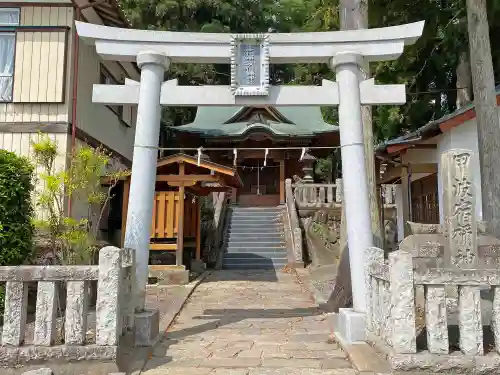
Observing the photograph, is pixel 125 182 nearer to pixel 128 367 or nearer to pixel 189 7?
pixel 128 367

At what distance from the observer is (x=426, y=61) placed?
1966 cm

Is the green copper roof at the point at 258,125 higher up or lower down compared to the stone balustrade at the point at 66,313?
higher up

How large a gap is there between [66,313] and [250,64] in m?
4.38

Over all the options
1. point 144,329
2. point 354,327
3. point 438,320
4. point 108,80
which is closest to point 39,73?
point 108,80

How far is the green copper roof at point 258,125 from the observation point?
2200 cm

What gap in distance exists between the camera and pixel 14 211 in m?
6.44

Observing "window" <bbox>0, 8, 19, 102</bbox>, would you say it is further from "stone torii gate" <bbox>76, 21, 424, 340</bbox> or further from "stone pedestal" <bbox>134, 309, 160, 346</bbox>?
"stone pedestal" <bbox>134, 309, 160, 346</bbox>

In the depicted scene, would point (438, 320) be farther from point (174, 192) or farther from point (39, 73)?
point (39, 73)

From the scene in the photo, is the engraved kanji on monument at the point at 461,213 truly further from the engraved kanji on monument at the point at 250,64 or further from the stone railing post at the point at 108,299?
the stone railing post at the point at 108,299

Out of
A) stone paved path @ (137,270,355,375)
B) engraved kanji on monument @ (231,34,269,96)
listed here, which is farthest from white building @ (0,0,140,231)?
engraved kanji on monument @ (231,34,269,96)

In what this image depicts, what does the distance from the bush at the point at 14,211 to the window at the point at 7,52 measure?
4720 mm

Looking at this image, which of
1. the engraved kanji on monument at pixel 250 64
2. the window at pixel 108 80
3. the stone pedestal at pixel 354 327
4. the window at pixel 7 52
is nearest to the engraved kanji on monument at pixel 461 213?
the stone pedestal at pixel 354 327

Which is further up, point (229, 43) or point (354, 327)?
point (229, 43)

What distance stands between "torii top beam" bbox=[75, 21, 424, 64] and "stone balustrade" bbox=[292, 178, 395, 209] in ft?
36.1
